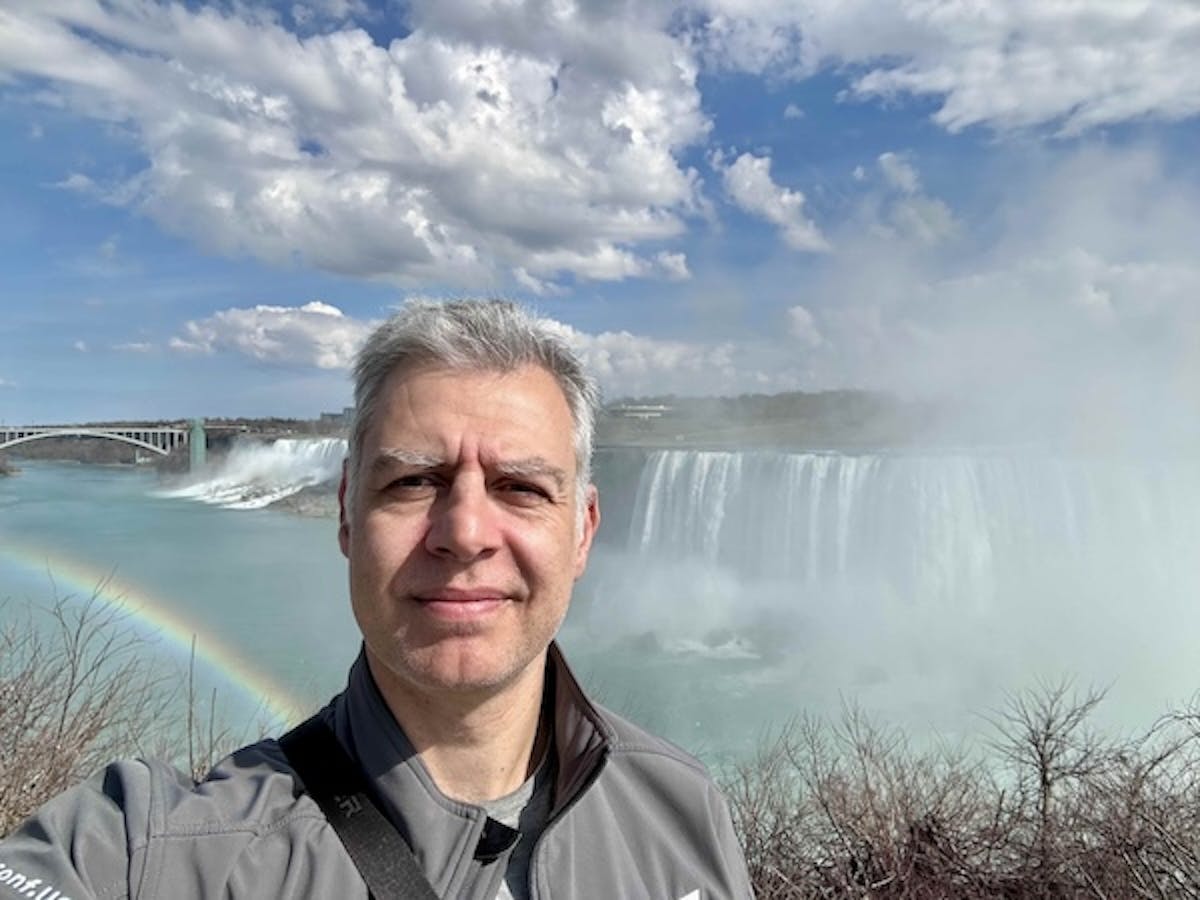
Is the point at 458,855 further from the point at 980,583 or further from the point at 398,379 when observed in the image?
the point at 980,583

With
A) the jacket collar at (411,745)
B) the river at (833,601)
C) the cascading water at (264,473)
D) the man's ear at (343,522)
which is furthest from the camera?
the cascading water at (264,473)

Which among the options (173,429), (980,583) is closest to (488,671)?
(980,583)

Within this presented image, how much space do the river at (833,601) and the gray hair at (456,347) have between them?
526 inches

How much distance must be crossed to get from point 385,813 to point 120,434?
47691 millimetres

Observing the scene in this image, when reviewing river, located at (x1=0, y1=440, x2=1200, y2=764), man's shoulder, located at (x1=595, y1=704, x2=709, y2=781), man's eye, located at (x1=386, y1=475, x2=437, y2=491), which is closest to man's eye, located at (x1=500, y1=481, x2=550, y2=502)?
man's eye, located at (x1=386, y1=475, x2=437, y2=491)

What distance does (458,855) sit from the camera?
1143 mm

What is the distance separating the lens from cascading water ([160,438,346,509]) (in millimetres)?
44750

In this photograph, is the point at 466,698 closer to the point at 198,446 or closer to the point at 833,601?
the point at 833,601

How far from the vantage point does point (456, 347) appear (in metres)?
1.26

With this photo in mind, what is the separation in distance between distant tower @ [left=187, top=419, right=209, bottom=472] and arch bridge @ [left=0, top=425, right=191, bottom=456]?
1.38 ft

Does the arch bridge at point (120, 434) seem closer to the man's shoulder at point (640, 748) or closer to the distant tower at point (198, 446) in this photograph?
the distant tower at point (198, 446)

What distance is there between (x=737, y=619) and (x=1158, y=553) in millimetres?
8829

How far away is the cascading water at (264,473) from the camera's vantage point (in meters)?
44.8

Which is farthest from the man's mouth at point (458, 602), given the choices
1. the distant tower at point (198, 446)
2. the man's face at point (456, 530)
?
the distant tower at point (198, 446)
